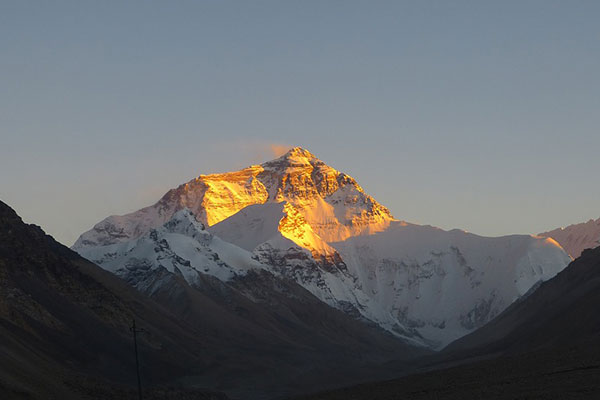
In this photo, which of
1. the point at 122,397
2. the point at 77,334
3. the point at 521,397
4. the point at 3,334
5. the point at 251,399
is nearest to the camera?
the point at 521,397

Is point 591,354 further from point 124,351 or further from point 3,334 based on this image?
point 124,351

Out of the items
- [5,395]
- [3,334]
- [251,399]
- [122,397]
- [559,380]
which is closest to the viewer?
[559,380]

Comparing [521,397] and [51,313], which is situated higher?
[51,313]

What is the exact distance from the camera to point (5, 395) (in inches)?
3777

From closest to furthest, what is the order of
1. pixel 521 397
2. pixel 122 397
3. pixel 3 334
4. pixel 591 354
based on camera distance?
pixel 521 397 → pixel 591 354 → pixel 122 397 → pixel 3 334

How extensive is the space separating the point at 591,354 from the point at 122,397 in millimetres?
52067

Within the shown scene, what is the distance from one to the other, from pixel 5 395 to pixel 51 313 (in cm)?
8992

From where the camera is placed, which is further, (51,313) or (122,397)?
(51,313)

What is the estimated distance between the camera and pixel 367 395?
106 m

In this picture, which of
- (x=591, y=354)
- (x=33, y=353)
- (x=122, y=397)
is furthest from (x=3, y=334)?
(x=591, y=354)

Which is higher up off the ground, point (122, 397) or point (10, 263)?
point (10, 263)

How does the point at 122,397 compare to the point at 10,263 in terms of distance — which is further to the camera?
the point at 10,263

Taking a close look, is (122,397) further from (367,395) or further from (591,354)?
(591,354)

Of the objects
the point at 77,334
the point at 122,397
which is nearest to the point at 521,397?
the point at 122,397
